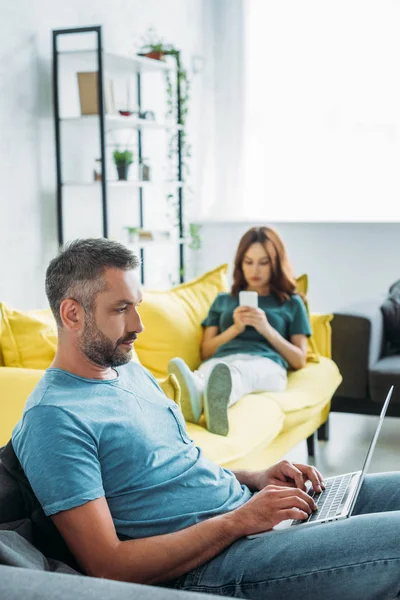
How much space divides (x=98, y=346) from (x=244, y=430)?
1.24 m

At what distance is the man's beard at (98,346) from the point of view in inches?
55.6

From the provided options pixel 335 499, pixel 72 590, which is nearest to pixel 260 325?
pixel 335 499

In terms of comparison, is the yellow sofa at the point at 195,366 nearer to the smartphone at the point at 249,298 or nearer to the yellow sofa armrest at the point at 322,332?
the yellow sofa armrest at the point at 322,332

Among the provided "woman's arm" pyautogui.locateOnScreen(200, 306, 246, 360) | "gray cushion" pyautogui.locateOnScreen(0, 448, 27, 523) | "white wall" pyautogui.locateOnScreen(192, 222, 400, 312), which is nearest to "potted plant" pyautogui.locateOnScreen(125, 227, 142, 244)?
"woman's arm" pyautogui.locateOnScreen(200, 306, 246, 360)

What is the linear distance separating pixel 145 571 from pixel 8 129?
8.54 feet

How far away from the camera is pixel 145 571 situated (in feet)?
4.20

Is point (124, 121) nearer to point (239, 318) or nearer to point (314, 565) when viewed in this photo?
point (239, 318)

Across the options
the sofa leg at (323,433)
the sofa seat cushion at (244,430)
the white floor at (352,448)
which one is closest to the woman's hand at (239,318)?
the sofa seat cushion at (244,430)

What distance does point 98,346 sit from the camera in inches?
55.6

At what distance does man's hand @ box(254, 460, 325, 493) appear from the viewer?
157 centimetres

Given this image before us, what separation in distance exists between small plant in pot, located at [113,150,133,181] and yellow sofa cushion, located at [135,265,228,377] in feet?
3.02

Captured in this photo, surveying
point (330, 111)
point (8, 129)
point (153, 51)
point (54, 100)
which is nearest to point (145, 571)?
point (8, 129)

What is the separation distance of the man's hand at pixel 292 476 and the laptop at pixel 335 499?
2 centimetres

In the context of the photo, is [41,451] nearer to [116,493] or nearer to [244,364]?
[116,493]
